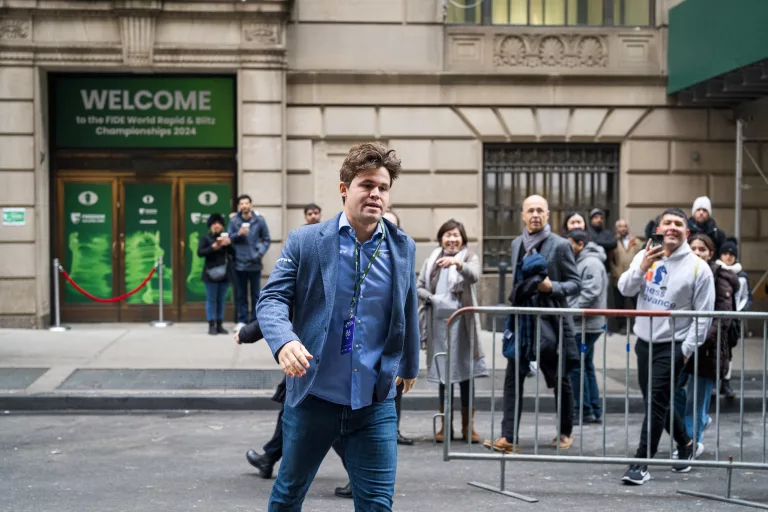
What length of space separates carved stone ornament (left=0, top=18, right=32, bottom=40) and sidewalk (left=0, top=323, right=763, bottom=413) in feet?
13.9

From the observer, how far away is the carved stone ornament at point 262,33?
1539 cm

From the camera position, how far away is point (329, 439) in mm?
4312

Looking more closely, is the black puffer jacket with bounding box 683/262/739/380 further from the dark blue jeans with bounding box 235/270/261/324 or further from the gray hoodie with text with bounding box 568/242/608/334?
the dark blue jeans with bounding box 235/270/261/324

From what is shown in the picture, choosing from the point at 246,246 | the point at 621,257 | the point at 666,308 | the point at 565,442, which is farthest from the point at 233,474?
the point at 621,257

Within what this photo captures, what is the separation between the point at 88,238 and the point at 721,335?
11034mm

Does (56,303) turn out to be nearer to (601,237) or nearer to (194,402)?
(194,402)

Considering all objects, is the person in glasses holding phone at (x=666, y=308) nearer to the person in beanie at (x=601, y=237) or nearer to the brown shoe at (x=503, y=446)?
the brown shoe at (x=503, y=446)

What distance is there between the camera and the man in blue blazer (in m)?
4.25

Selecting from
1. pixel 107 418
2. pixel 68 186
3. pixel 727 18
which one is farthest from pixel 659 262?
pixel 68 186

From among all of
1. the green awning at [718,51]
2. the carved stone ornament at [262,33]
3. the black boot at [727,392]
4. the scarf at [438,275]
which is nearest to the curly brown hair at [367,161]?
the scarf at [438,275]

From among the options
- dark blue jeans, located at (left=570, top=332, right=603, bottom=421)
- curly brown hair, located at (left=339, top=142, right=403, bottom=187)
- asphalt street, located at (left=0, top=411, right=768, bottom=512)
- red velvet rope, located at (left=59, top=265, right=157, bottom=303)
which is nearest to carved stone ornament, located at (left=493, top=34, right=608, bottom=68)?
red velvet rope, located at (left=59, top=265, right=157, bottom=303)

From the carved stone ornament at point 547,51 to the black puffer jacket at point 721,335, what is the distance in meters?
8.48

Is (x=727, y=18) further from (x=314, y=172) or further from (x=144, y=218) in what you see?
(x=144, y=218)

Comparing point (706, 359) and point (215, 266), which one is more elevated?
point (215, 266)
